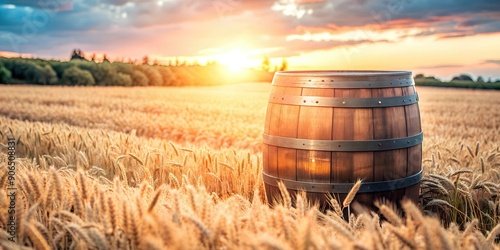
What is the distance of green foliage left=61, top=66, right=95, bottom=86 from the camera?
3819 cm

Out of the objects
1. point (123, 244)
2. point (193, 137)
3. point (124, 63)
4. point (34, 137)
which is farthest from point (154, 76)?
point (123, 244)

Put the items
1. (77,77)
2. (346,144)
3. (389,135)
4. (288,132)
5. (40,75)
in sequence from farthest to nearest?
(40,75) → (77,77) → (288,132) → (389,135) → (346,144)

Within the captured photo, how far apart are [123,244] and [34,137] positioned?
583 cm

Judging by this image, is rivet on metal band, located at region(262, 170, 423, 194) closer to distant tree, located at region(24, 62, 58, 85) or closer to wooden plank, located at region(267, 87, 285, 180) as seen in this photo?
wooden plank, located at region(267, 87, 285, 180)

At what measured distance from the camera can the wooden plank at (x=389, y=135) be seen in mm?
4410

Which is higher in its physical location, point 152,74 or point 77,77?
point 152,74

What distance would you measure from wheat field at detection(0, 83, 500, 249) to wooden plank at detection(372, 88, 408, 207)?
1.36 ft

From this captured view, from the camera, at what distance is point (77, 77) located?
1511 inches

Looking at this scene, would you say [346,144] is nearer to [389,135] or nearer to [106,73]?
[389,135]

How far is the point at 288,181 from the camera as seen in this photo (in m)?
4.65

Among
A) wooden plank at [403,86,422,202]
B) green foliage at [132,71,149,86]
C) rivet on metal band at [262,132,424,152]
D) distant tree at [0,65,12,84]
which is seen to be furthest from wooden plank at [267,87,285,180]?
distant tree at [0,65,12,84]

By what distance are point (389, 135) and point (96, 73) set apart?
125 feet

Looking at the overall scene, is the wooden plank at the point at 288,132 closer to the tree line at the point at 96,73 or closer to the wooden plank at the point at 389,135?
the wooden plank at the point at 389,135

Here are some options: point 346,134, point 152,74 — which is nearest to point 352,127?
point 346,134
